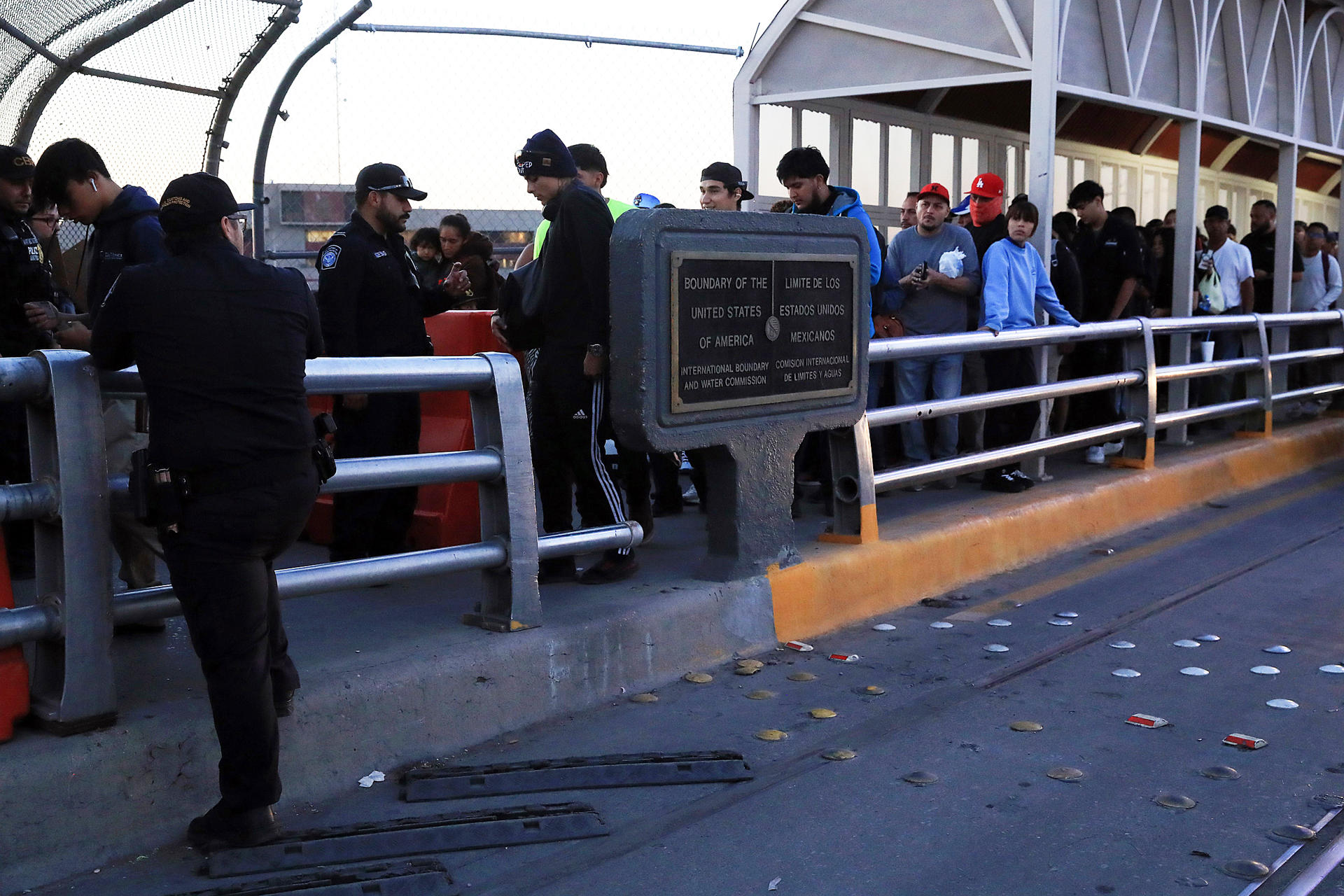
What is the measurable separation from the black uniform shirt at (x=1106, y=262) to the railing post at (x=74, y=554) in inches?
293

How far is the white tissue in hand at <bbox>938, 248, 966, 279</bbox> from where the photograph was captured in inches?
306

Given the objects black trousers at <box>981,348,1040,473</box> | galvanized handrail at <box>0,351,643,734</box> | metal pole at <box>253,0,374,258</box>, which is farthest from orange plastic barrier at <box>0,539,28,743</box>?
black trousers at <box>981,348,1040,473</box>

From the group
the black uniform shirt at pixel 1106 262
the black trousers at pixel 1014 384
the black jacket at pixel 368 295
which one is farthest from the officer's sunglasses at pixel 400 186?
the black uniform shirt at pixel 1106 262

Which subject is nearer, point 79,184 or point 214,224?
point 214,224

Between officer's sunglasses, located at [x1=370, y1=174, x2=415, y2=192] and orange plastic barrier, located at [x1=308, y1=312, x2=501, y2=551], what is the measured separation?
77 centimetres

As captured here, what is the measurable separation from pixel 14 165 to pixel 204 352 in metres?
2.75

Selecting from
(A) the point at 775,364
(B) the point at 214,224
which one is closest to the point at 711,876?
(B) the point at 214,224

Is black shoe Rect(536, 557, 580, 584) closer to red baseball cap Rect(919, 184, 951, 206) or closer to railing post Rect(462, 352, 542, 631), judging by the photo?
railing post Rect(462, 352, 542, 631)

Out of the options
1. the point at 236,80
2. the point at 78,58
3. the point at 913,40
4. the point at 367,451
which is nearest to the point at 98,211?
the point at 367,451

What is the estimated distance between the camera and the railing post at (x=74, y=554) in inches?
131

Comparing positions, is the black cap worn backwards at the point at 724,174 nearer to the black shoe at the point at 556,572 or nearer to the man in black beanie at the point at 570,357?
the man in black beanie at the point at 570,357

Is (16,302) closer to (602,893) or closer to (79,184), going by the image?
(79,184)

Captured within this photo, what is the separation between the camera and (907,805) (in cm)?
366

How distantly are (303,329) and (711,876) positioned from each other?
5.65 ft
